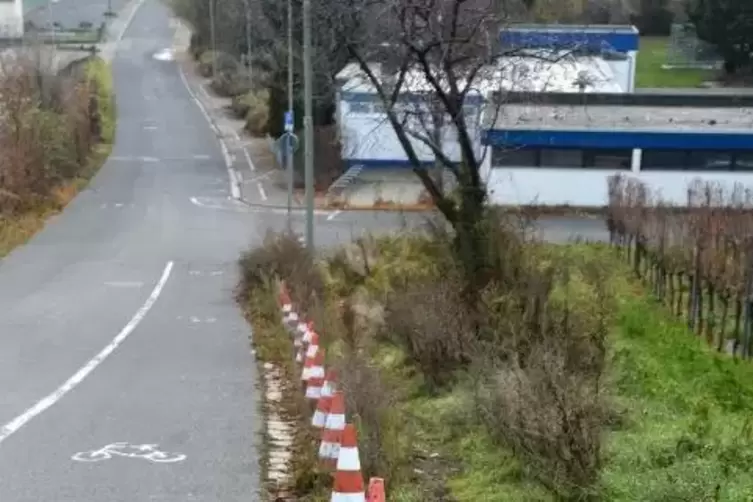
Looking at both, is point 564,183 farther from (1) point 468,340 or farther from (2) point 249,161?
(1) point 468,340

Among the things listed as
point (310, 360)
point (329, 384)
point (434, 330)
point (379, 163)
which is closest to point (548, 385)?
point (329, 384)

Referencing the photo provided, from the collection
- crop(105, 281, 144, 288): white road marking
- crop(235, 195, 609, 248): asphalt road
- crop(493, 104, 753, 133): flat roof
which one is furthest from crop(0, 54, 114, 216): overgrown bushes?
crop(493, 104, 753, 133): flat roof

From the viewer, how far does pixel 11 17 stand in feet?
267

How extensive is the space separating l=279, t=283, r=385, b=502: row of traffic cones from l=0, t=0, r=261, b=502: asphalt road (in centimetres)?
68

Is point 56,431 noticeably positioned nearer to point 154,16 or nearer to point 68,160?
point 68,160

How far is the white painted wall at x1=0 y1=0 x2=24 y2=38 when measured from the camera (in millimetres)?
79562

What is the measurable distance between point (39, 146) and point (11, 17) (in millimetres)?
45683

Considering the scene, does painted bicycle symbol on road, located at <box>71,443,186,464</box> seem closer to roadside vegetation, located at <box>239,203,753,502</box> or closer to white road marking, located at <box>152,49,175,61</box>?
roadside vegetation, located at <box>239,203,753,502</box>

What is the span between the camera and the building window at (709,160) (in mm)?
41312

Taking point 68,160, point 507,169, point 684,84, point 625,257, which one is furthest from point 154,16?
point 625,257

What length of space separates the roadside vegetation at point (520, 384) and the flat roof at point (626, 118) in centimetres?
2066

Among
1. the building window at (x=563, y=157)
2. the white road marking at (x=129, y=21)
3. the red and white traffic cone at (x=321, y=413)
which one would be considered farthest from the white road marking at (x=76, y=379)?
the white road marking at (x=129, y=21)

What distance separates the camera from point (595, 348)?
45.2 feet

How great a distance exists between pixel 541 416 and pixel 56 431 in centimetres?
511
